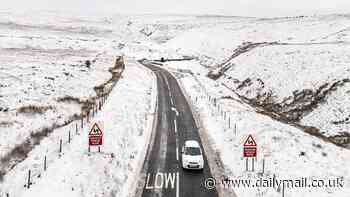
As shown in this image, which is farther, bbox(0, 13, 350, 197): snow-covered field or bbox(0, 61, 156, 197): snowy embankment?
bbox(0, 13, 350, 197): snow-covered field

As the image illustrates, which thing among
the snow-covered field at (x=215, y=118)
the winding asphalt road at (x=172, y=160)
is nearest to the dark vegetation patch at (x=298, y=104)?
the snow-covered field at (x=215, y=118)

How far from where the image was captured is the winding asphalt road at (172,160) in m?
19.5

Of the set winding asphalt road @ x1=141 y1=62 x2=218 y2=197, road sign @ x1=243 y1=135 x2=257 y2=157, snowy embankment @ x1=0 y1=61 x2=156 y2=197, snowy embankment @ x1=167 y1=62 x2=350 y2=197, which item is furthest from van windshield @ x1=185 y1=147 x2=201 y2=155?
road sign @ x1=243 y1=135 x2=257 y2=157

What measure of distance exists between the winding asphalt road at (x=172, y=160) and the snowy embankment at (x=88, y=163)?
930mm

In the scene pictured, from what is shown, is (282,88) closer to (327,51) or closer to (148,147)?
(327,51)

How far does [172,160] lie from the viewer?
24609 millimetres

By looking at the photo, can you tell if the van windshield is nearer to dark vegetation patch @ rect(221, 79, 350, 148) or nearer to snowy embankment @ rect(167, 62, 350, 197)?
snowy embankment @ rect(167, 62, 350, 197)

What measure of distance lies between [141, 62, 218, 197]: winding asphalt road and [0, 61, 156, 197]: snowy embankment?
93 centimetres

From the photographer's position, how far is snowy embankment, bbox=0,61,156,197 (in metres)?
17.7

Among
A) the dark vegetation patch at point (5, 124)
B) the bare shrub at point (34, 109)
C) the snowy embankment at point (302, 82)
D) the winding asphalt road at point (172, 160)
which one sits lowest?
the winding asphalt road at point (172, 160)

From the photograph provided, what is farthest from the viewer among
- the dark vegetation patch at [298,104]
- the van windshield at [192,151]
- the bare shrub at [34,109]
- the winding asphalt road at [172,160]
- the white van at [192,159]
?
the dark vegetation patch at [298,104]

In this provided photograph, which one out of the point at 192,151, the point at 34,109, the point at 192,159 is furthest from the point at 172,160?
the point at 34,109

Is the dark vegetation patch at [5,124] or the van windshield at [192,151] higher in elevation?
the dark vegetation patch at [5,124]

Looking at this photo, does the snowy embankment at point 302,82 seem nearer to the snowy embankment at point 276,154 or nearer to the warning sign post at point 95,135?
the snowy embankment at point 276,154
